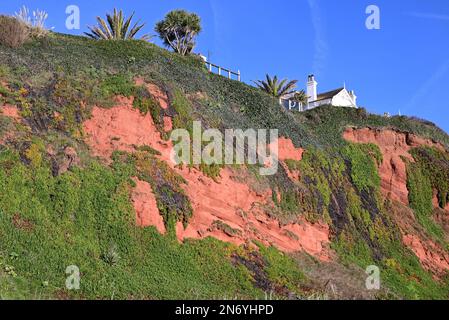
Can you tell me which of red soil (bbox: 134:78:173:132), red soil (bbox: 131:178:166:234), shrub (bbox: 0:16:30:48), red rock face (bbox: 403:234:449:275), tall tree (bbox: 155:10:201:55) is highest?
tall tree (bbox: 155:10:201:55)

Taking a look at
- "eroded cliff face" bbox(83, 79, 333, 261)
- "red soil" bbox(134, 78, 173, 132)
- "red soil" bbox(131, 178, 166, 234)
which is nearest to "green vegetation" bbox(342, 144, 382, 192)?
"eroded cliff face" bbox(83, 79, 333, 261)

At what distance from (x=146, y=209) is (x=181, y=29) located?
18.4 metres

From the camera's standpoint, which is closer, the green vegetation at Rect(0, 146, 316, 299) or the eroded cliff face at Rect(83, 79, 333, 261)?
the green vegetation at Rect(0, 146, 316, 299)

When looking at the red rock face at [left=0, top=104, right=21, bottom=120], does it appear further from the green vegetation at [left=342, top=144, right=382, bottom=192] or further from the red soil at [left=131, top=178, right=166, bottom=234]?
the green vegetation at [left=342, top=144, right=382, bottom=192]

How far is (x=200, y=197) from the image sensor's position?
63.3 ft

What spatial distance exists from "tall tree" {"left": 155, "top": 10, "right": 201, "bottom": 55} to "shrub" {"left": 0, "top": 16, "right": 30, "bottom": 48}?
11951 millimetres

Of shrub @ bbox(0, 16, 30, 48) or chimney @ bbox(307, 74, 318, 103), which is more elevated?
chimney @ bbox(307, 74, 318, 103)

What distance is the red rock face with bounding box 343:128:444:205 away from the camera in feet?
103

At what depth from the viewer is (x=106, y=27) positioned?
2900 cm

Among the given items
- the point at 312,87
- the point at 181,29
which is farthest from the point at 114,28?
the point at 312,87

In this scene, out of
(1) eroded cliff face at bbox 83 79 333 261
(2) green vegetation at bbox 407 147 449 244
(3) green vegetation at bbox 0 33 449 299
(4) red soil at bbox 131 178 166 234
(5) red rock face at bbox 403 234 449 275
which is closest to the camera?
(3) green vegetation at bbox 0 33 449 299

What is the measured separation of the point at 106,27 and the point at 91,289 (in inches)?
744

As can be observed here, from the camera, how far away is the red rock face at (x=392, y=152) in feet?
103
